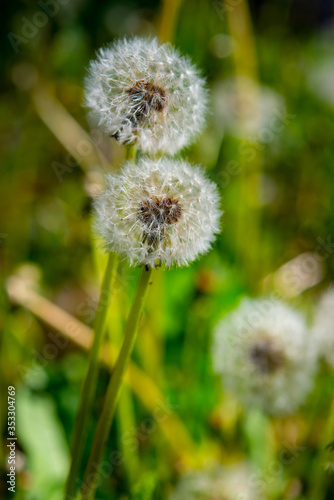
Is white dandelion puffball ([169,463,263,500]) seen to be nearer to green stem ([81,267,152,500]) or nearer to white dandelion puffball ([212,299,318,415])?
white dandelion puffball ([212,299,318,415])

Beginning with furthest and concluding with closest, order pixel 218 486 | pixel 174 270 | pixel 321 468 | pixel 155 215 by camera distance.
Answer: pixel 174 270, pixel 218 486, pixel 321 468, pixel 155 215

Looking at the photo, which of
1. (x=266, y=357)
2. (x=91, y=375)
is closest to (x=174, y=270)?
(x=266, y=357)

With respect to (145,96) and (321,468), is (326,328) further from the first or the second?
(145,96)

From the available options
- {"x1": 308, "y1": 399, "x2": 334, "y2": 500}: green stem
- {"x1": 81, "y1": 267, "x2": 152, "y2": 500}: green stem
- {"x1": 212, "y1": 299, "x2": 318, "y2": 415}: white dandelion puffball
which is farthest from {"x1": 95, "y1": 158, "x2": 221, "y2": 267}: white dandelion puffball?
{"x1": 212, "y1": 299, "x2": 318, "y2": 415}: white dandelion puffball

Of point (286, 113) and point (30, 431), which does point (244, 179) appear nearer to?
point (286, 113)

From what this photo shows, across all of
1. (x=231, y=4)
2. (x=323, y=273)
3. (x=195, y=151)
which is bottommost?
(x=323, y=273)

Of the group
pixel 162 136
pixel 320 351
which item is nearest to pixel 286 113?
pixel 320 351

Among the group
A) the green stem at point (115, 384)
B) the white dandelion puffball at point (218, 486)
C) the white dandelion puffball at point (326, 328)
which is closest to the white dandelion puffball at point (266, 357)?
the white dandelion puffball at point (326, 328)
